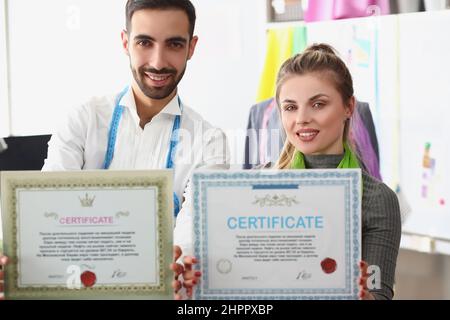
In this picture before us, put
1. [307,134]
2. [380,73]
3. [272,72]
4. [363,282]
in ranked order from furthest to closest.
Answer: [272,72] → [380,73] → [307,134] → [363,282]

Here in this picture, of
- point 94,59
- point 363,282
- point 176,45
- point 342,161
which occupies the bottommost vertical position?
point 363,282

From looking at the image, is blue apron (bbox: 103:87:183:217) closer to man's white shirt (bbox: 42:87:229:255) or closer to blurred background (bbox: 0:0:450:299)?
man's white shirt (bbox: 42:87:229:255)

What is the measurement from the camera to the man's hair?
1.28 metres

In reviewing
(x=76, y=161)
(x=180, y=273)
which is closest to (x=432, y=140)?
(x=76, y=161)

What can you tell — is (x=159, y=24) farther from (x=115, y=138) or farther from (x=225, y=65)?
(x=225, y=65)

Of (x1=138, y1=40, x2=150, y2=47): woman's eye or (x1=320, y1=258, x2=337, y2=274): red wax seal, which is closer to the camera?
(x1=320, y1=258, x2=337, y2=274): red wax seal

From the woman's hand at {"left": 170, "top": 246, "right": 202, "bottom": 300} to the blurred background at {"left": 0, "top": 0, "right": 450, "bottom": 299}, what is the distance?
0.50 metres

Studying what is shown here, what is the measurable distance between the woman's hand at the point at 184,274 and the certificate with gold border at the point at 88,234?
0.4 inches

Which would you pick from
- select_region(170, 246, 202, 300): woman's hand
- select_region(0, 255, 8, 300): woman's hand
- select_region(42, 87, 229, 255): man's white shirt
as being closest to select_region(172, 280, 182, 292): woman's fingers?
select_region(170, 246, 202, 300): woman's hand

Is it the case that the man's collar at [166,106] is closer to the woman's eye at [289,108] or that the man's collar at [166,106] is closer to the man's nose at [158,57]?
the man's nose at [158,57]

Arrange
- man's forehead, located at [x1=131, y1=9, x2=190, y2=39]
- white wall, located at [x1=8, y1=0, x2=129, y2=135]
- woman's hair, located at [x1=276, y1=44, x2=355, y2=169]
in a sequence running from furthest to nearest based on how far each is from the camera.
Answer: white wall, located at [x1=8, y1=0, x2=129, y2=135] → man's forehead, located at [x1=131, y1=9, x2=190, y2=39] → woman's hair, located at [x1=276, y1=44, x2=355, y2=169]

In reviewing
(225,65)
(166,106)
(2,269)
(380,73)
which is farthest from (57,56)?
(2,269)

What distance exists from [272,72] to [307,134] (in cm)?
137

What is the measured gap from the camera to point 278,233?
0.93 meters
